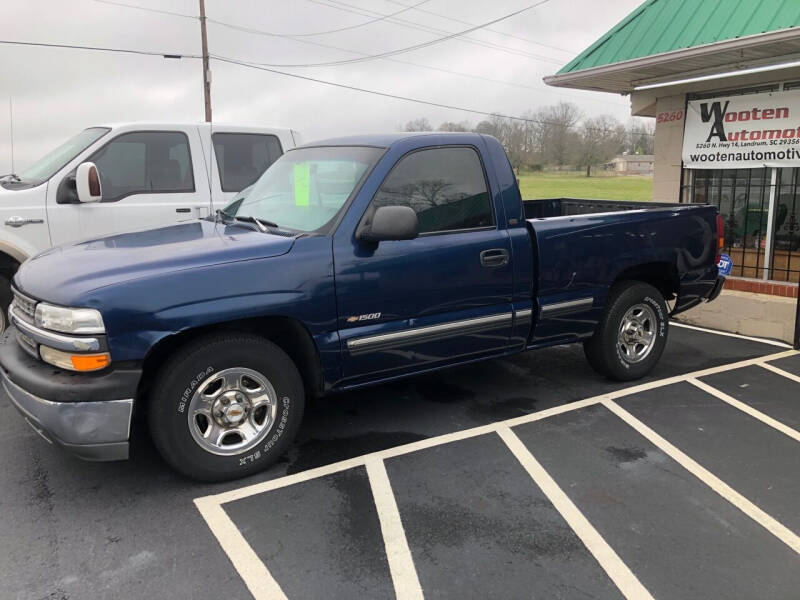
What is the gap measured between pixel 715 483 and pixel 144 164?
5.69 meters

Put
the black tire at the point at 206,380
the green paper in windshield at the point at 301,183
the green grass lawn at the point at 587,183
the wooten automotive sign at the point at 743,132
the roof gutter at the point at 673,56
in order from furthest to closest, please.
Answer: the green grass lawn at the point at 587,183
the wooten automotive sign at the point at 743,132
the roof gutter at the point at 673,56
the green paper in windshield at the point at 301,183
the black tire at the point at 206,380

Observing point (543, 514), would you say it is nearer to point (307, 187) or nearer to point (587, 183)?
point (307, 187)

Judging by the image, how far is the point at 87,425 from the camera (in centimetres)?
324

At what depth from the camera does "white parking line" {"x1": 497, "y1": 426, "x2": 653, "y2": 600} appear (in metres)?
2.83

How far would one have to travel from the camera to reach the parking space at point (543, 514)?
287cm

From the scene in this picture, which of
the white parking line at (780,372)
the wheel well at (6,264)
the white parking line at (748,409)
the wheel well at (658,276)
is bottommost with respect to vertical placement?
the white parking line at (780,372)

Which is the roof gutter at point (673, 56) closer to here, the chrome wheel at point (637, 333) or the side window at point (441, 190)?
the chrome wheel at point (637, 333)

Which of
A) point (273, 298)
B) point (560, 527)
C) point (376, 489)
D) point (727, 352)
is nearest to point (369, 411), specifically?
point (376, 489)

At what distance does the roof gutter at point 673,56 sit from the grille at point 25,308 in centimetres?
708

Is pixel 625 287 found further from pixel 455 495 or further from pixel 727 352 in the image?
pixel 455 495

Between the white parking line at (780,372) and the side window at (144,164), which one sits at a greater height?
the side window at (144,164)

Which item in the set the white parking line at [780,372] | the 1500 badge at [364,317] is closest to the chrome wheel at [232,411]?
the 1500 badge at [364,317]

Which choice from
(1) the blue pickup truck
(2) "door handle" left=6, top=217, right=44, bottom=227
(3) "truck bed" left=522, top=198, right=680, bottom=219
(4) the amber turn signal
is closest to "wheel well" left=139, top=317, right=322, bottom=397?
(1) the blue pickup truck

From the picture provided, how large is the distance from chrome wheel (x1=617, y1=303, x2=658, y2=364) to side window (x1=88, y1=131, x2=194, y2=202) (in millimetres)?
4435
